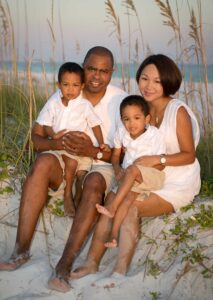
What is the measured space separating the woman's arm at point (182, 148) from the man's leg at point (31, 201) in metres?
0.63

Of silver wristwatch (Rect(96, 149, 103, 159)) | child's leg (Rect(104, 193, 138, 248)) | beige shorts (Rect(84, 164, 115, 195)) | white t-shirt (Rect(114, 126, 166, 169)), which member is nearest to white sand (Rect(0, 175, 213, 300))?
child's leg (Rect(104, 193, 138, 248))

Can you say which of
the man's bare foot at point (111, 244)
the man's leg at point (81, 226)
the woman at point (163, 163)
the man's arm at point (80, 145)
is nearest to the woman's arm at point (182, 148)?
the woman at point (163, 163)

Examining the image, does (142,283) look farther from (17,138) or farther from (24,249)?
(17,138)

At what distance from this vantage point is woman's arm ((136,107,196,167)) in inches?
133

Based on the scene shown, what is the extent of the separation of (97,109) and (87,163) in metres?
0.48

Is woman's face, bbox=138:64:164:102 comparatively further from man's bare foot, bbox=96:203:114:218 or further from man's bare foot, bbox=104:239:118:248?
man's bare foot, bbox=104:239:118:248

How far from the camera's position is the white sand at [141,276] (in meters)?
3.02

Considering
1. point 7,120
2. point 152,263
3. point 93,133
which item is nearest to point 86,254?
point 152,263

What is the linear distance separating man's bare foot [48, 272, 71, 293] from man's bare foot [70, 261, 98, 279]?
8 cm

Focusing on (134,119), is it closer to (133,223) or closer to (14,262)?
(133,223)

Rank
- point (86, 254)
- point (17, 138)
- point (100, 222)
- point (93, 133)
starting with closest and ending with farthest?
1. point (100, 222)
2. point (86, 254)
3. point (93, 133)
4. point (17, 138)

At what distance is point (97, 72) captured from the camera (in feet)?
12.7

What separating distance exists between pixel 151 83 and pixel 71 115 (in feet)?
2.12

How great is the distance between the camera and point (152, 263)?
3191 millimetres
